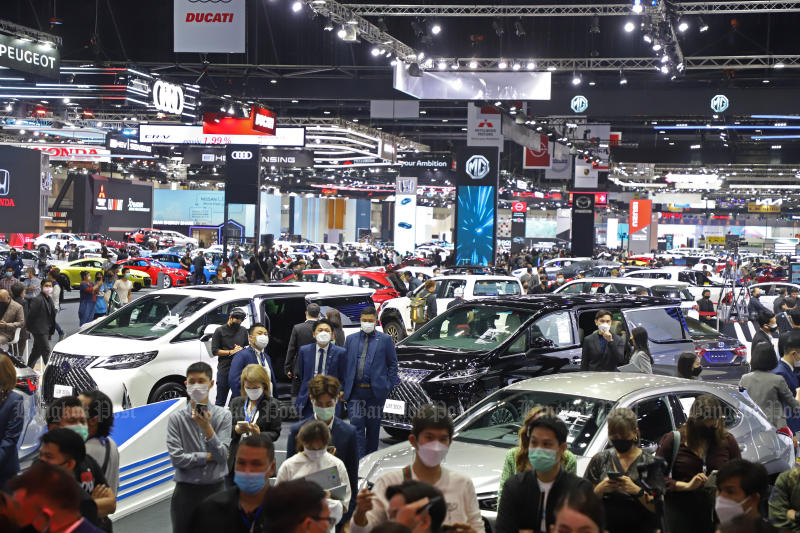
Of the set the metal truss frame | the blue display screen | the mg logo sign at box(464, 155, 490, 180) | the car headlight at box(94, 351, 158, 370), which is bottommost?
the car headlight at box(94, 351, 158, 370)

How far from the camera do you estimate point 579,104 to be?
29281mm

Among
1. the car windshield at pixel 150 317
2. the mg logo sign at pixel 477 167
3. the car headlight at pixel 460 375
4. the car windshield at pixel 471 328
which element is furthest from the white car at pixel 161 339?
the mg logo sign at pixel 477 167

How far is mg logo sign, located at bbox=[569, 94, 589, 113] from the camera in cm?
2922

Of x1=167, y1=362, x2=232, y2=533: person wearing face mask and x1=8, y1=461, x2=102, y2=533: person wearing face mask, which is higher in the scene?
x1=8, y1=461, x2=102, y2=533: person wearing face mask

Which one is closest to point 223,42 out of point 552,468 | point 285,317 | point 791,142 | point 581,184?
point 285,317

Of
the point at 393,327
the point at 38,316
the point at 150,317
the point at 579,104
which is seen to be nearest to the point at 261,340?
the point at 150,317

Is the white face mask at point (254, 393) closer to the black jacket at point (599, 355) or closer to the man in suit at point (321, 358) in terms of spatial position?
the man in suit at point (321, 358)

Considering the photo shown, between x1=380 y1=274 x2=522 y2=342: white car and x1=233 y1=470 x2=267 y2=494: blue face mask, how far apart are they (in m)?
15.1

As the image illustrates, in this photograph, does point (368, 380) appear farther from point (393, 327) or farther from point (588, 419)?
point (393, 327)

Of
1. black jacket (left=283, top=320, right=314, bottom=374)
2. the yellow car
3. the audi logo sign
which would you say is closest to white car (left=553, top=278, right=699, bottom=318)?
black jacket (left=283, top=320, right=314, bottom=374)

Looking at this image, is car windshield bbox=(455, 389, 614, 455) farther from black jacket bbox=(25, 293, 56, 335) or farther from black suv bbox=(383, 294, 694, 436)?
black jacket bbox=(25, 293, 56, 335)

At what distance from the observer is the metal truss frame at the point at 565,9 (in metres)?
20.1

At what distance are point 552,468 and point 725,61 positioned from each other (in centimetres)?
2393

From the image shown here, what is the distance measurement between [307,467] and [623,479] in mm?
1694
